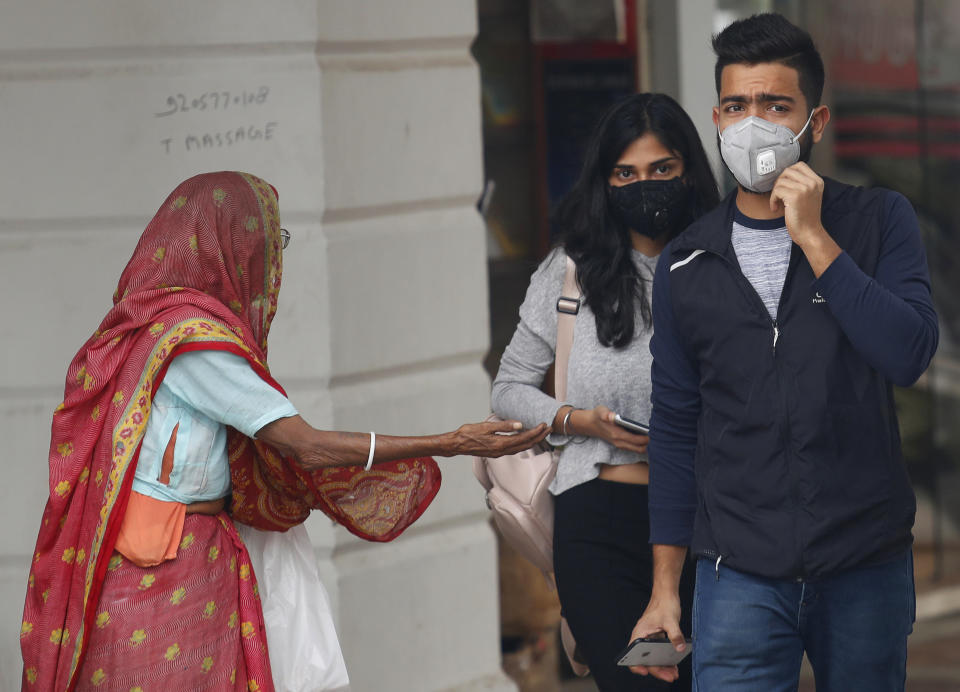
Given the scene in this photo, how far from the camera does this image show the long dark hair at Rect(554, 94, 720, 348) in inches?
144

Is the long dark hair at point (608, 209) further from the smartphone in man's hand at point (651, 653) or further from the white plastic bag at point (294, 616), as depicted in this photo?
the white plastic bag at point (294, 616)

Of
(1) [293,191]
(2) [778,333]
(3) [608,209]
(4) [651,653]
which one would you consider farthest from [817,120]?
(1) [293,191]

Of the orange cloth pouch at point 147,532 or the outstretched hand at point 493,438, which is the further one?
the outstretched hand at point 493,438

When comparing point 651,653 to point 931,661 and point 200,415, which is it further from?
point 931,661

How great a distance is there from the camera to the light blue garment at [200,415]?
3.05 meters

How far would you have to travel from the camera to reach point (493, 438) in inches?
129

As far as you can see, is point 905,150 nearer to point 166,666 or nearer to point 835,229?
point 835,229

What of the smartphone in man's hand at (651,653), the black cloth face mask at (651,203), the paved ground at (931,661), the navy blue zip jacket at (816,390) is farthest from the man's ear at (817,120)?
the paved ground at (931,661)

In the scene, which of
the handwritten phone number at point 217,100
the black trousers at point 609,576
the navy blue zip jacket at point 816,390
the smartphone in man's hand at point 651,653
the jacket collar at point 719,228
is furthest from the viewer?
the handwritten phone number at point 217,100

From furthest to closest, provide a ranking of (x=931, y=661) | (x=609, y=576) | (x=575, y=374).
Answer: (x=931, y=661) → (x=575, y=374) → (x=609, y=576)

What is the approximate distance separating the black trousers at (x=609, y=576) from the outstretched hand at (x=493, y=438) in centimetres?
39

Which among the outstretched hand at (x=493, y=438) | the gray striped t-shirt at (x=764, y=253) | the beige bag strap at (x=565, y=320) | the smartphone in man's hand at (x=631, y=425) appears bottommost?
the smartphone in man's hand at (x=631, y=425)

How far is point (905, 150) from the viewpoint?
697 cm

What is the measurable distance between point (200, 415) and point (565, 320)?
3.45ft
